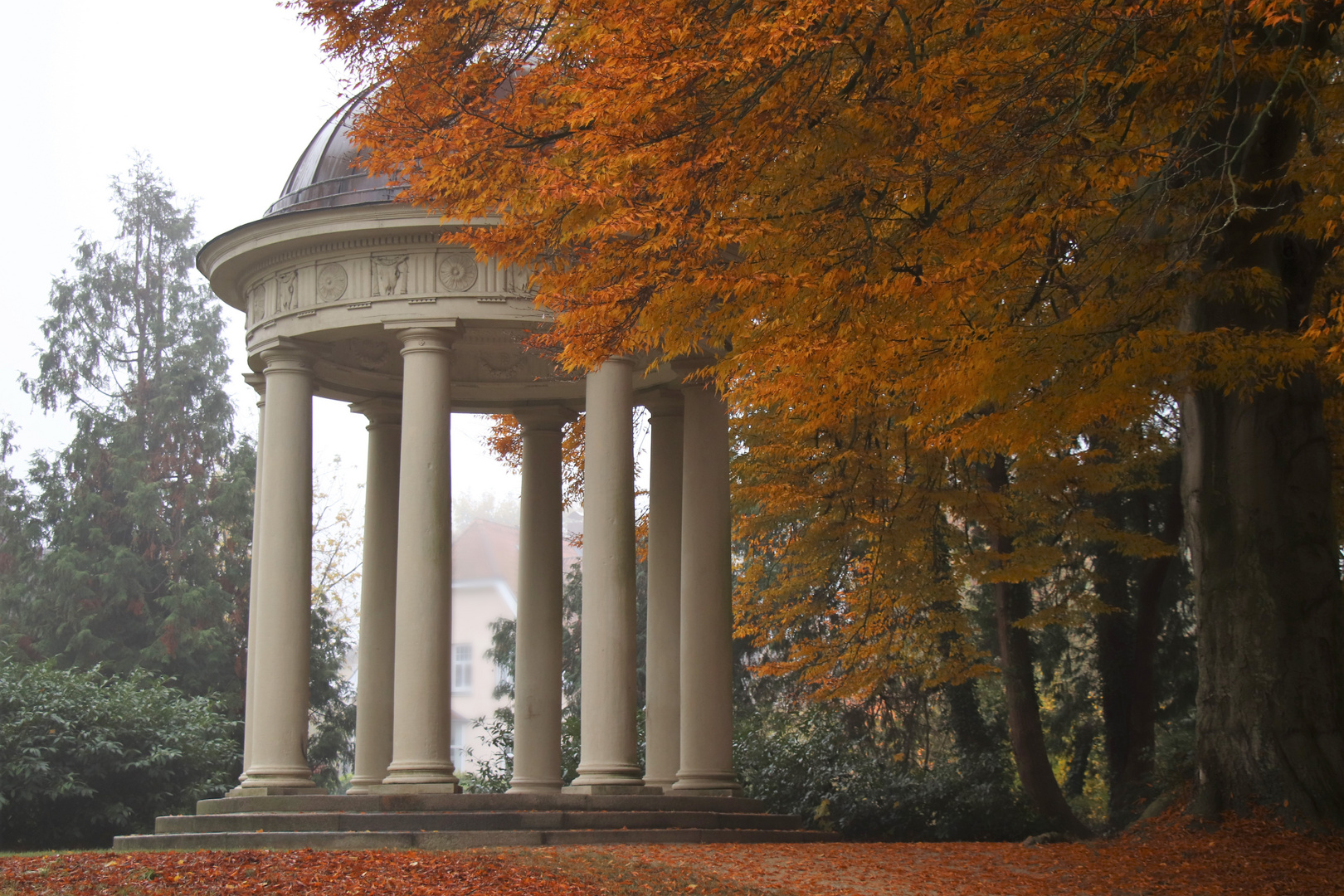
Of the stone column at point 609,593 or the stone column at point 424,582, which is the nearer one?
the stone column at point 424,582

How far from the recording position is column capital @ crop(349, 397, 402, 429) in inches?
1236

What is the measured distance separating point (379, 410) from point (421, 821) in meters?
12.8

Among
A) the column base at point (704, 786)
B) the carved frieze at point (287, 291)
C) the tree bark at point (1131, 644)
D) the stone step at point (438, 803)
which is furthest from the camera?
the tree bark at point (1131, 644)

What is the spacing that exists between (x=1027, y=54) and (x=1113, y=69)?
1110 mm

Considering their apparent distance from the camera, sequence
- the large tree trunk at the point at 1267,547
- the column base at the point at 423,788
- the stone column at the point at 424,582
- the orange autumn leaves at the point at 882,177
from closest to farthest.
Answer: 1. the orange autumn leaves at the point at 882,177
2. the large tree trunk at the point at 1267,547
3. the column base at the point at 423,788
4. the stone column at the point at 424,582

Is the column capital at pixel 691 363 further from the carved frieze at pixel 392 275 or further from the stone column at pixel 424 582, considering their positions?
the carved frieze at pixel 392 275

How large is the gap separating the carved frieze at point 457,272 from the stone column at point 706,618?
5589 millimetres

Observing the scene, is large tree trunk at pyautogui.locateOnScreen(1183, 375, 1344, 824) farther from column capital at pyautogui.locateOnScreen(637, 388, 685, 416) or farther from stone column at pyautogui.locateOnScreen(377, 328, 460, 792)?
column capital at pyautogui.locateOnScreen(637, 388, 685, 416)

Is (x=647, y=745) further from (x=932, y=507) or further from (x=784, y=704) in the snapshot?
(x=784, y=704)

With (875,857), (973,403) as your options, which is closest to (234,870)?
(875,857)

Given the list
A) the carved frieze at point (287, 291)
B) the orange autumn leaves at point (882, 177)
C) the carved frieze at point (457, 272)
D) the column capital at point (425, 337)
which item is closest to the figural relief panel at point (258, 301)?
the carved frieze at point (287, 291)

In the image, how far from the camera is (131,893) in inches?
579

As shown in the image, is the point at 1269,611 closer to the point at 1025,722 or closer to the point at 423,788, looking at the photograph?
the point at 1025,722

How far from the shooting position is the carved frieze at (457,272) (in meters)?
25.0
